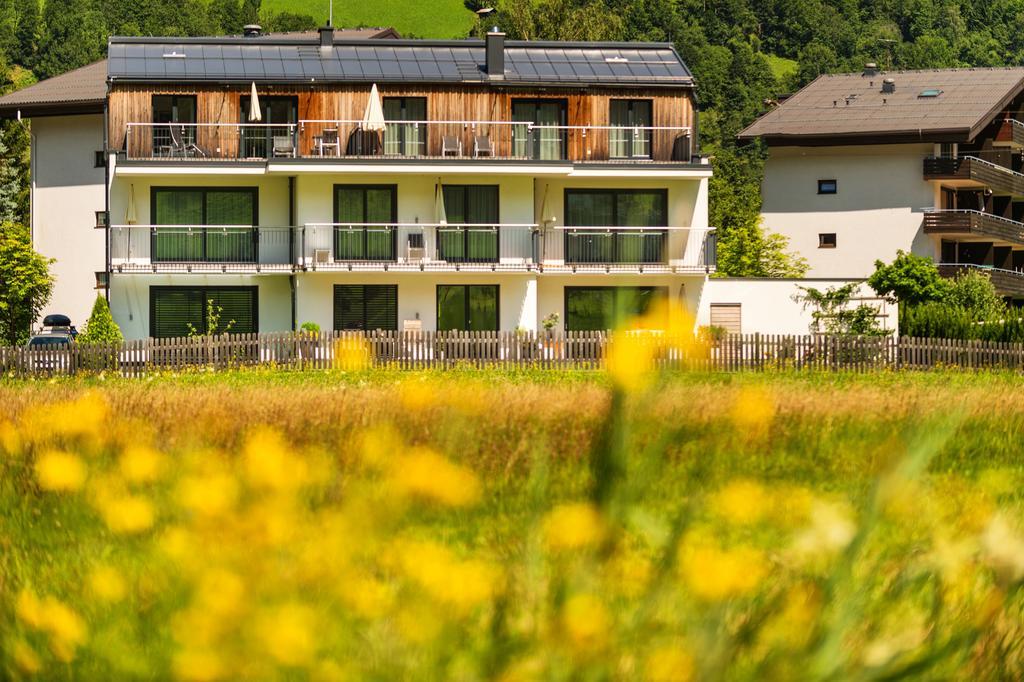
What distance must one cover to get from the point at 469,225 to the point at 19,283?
16.5 metres

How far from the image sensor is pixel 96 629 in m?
4.49

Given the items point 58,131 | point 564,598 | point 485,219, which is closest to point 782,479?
point 564,598

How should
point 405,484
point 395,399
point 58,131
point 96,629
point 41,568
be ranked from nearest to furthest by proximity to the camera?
point 405,484 → point 96,629 → point 41,568 → point 395,399 → point 58,131

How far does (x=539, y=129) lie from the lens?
37531 millimetres

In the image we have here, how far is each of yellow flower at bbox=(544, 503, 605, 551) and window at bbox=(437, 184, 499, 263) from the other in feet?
106

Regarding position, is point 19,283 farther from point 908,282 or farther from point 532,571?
point 532,571

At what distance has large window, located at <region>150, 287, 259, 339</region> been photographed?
36.9m

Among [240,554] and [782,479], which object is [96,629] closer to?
[240,554]

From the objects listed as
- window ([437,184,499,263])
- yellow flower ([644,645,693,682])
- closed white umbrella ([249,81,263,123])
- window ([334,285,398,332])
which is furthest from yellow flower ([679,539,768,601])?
closed white umbrella ([249,81,263,123])

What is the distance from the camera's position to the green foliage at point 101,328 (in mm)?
34062

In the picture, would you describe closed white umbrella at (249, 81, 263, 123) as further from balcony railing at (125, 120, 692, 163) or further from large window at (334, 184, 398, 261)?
large window at (334, 184, 398, 261)

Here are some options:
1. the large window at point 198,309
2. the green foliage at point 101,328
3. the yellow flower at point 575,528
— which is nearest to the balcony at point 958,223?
the large window at point 198,309

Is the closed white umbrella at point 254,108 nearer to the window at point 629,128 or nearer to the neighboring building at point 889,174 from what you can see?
the window at point 629,128

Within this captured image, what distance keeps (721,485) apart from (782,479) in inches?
115
